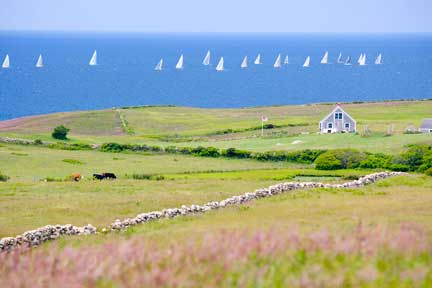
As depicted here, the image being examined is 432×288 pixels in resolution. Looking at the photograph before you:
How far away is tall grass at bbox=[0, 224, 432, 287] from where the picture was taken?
1340 cm

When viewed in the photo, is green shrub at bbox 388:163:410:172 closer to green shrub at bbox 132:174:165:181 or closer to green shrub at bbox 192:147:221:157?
green shrub at bbox 132:174:165:181

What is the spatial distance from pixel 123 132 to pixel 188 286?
94281 mm

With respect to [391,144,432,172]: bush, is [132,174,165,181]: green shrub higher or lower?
lower

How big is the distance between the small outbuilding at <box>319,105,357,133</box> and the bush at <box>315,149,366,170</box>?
99.2ft

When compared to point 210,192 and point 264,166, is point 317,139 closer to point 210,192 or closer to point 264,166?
point 264,166

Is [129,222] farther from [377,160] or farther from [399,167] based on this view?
[377,160]

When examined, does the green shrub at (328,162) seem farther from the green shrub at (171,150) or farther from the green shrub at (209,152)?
the green shrub at (171,150)

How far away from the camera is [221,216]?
31391mm

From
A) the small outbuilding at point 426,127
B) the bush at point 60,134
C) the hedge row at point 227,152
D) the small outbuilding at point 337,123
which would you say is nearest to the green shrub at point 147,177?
the hedge row at point 227,152

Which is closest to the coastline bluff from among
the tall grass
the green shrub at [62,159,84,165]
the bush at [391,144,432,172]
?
the tall grass

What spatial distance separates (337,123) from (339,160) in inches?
1282

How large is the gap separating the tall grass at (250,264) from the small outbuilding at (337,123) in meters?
80.6

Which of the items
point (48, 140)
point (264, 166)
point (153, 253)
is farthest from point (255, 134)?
point (153, 253)

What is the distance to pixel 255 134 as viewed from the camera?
321 ft
